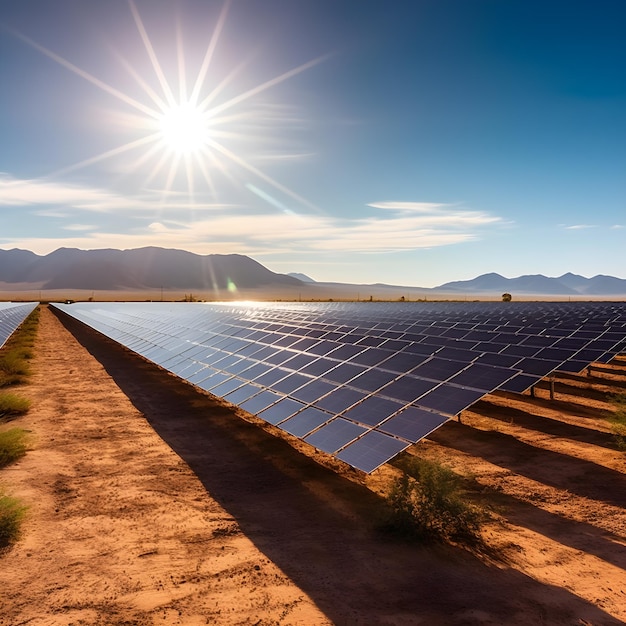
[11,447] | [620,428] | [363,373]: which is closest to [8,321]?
[11,447]

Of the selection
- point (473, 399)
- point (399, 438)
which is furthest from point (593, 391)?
point (399, 438)

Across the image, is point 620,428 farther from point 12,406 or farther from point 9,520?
point 12,406

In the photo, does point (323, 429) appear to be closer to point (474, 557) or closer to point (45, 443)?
point (474, 557)

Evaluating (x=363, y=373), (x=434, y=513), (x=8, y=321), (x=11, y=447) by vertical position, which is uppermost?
(x=363, y=373)

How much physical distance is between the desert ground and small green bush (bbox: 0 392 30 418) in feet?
3.69

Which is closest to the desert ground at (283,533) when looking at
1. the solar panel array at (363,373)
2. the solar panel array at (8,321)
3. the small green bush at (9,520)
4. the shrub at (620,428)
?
the small green bush at (9,520)

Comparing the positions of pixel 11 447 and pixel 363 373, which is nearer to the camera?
pixel 11 447

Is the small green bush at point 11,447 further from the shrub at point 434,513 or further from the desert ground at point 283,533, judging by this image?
the shrub at point 434,513

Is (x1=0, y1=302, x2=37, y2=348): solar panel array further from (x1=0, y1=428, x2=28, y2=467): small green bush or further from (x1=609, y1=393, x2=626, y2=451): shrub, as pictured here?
(x1=609, y1=393, x2=626, y2=451): shrub

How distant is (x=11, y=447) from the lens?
39.6ft

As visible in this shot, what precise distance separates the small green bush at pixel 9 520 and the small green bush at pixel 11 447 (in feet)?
11.5

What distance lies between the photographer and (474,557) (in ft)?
A: 24.6

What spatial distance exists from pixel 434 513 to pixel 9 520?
24.1 ft

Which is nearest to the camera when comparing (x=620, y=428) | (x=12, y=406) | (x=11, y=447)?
(x=11, y=447)
